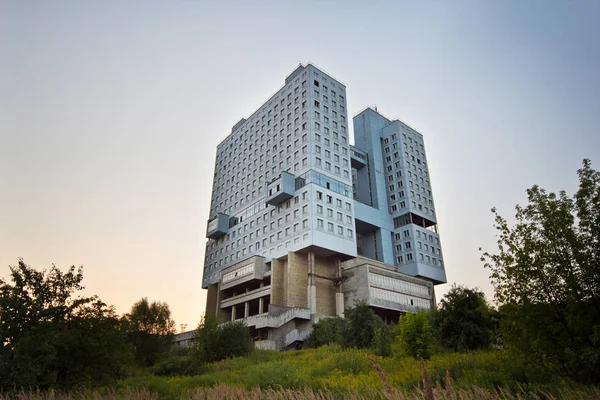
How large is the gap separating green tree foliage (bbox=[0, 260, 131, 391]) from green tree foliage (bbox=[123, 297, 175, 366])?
27.5m

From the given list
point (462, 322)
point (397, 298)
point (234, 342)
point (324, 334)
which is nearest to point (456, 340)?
point (462, 322)

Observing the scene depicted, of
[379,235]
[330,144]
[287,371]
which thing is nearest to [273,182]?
[330,144]

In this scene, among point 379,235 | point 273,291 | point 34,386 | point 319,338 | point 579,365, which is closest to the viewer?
point 579,365

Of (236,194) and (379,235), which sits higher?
(236,194)

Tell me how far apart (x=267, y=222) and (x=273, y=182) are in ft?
27.4

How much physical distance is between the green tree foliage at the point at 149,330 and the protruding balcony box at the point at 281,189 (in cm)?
2737

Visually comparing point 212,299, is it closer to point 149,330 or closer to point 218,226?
point 218,226

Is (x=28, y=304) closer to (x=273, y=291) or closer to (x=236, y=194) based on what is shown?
(x=273, y=291)

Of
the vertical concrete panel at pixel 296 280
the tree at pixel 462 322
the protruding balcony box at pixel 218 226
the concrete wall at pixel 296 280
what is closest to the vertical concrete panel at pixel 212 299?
the protruding balcony box at pixel 218 226

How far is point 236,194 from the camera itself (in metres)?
96.1

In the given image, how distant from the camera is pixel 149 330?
56219 millimetres

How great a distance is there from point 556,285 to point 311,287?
55407 mm

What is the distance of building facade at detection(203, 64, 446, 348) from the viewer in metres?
71.3

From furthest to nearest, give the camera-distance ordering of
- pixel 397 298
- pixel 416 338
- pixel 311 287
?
1. pixel 397 298
2. pixel 311 287
3. pixel 416 338
